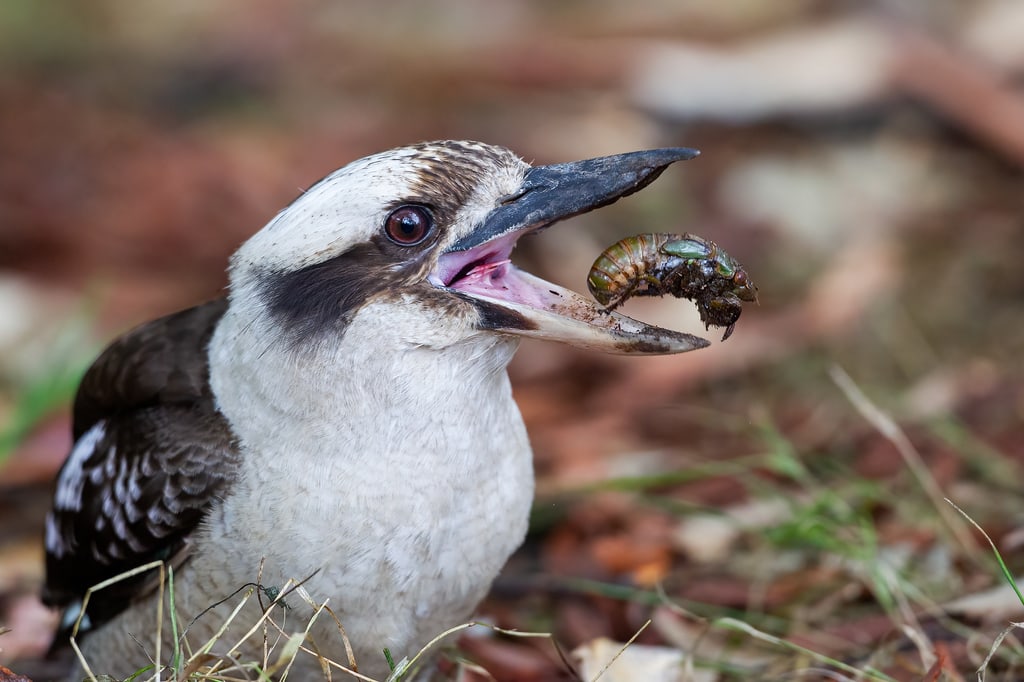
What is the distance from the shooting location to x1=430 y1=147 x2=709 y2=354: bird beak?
3031 millimetres

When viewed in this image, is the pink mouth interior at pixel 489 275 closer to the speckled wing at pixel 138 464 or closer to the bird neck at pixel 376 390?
the bird neck at pixel 376 390

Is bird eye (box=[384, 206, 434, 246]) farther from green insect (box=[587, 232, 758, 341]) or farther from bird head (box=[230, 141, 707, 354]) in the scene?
green insect (box=[587, 232, 758, 341])

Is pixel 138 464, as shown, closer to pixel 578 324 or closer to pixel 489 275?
pixel 489 275

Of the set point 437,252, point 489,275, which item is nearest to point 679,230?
point 489,275

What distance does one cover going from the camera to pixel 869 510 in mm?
4543

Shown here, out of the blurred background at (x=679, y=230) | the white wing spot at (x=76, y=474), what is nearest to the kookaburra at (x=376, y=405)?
the white wing spot at (x=76, y=474)

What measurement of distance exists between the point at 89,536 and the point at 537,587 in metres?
1.49

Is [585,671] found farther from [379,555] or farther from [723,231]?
[723,231]

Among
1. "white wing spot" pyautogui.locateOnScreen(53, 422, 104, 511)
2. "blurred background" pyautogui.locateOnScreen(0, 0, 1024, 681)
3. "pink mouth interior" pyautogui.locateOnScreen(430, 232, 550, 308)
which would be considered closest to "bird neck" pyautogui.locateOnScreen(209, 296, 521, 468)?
"pink mouth interior" pyautogui.locateOnScreen(430, 232, 550, 308)

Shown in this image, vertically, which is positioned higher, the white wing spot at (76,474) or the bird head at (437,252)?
the bird head at (437,252)

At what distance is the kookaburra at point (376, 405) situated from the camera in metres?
3.04

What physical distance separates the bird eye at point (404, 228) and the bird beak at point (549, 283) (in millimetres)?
75

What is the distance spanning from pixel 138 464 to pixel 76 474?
0.46 meters

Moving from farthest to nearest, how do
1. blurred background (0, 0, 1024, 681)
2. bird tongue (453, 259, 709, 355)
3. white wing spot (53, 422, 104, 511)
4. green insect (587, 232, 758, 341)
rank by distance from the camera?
blurred background (0, 0, 1024, 681), white wing spot (53, 422, 104, 511), green insect (587, 232, 758, 341), bird tongue (453, 259, 709, 355)
